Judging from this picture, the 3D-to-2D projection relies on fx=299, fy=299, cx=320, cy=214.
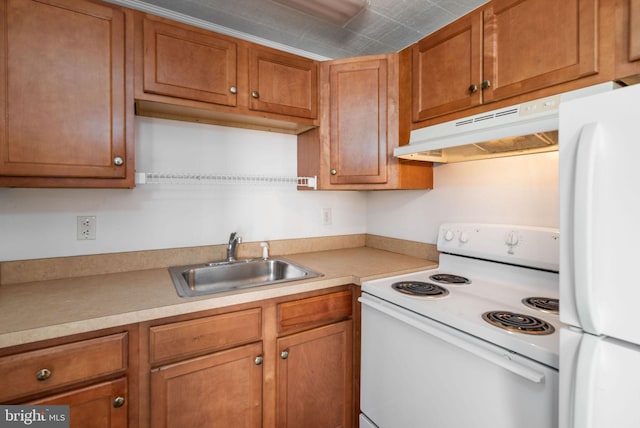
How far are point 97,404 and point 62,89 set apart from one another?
1202 mm

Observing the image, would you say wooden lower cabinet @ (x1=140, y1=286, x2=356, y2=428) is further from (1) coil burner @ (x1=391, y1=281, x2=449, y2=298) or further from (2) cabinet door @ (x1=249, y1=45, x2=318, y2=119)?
(2) cabinet door @ (x1=249, y1=45, x2=318, y2=119)

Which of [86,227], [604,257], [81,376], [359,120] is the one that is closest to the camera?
[604,257]

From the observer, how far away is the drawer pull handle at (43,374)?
95 centimetres

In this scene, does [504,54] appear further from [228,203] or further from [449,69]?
[228,203]

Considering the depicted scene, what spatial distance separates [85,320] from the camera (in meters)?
1.00

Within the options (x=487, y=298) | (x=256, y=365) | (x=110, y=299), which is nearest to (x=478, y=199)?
(x=487, y=298)

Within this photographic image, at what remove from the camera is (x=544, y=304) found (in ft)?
3.87

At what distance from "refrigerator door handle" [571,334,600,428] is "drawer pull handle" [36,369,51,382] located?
57.8 inches

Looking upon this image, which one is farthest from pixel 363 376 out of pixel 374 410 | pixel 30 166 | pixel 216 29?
pixel 216 29

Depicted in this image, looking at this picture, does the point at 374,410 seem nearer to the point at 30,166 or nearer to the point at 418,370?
the point at 418,370

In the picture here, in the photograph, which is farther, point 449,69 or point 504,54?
point 449,69

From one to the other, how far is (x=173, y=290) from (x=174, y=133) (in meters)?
0.91

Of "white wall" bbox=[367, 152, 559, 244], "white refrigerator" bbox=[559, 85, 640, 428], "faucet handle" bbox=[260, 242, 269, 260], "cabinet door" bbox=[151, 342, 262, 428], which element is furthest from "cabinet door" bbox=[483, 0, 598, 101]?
"cabinet door" bbox=[151, 342, 262, 428]

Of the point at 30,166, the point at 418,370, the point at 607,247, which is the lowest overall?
the point at 418,370
